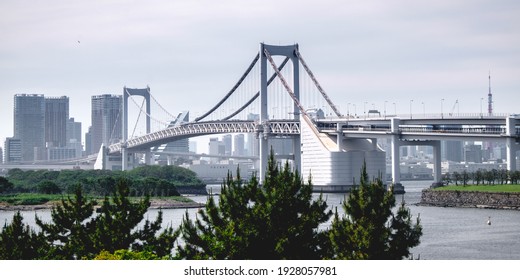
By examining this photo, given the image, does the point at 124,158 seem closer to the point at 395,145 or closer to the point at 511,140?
the point at 395,145

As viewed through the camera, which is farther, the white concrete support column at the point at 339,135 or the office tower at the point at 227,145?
the office tower at the point at 227,145

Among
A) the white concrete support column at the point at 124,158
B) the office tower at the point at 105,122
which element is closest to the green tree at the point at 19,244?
the white concrete support column at the point at 124,158

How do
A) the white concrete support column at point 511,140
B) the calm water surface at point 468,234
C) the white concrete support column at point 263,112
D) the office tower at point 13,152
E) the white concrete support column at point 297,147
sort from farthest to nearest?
the white concrete support column at point 263,112 → the white concrete support column at point 297,147 → the office tower at point 13,152 → the white concrete support column at point 511,140 → the calm water surface at point 468,234

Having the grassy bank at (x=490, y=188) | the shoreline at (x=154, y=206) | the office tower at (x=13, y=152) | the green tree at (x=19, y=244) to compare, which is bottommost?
the shoreline at (x=154, y=206)

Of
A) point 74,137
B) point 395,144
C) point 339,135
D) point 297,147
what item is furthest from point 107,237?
point 74,137

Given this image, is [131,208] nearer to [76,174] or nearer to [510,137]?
[510,137]

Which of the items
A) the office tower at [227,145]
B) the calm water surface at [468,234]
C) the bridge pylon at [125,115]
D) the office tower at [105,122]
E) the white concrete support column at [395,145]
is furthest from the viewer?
the office tower at [105,122]

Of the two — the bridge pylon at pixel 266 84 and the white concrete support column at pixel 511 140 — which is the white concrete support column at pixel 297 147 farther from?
the white concrete support column at pixel 511 140

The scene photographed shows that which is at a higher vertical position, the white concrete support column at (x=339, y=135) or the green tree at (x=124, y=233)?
the white concrete support column at (x=339, y=135)
